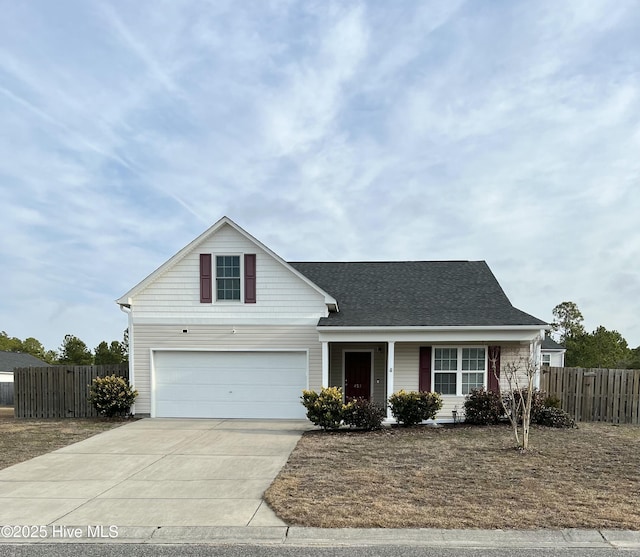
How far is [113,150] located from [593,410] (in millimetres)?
17161

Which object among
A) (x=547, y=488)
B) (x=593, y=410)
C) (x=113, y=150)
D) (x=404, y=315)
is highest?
(x=113, y=150)

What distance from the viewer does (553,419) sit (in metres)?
12.5

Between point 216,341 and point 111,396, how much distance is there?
338 cm

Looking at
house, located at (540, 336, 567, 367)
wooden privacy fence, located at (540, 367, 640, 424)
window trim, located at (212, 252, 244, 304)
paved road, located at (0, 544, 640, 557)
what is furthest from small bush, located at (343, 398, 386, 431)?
house, located at (540, 336, 567, 367)

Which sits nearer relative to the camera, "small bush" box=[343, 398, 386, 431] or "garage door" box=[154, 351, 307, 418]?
"small bush" box=[343, 398, 386, 431]

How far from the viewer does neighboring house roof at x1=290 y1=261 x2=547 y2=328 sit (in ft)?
44.5

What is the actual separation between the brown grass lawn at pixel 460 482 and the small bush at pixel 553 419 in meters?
1.25

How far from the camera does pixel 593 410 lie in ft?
48.2

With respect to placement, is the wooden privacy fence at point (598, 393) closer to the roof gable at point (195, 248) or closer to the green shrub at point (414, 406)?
the green shrub at point (414, 406)

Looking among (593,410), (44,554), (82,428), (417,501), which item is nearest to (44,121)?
(82,428)

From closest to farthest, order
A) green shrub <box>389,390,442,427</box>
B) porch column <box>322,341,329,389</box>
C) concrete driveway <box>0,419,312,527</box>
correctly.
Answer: concrete driveway <box>0,419,312,527</box>, green shrub <box>389,390,442,427</box>, porch column <box>322,341,329,389</box>

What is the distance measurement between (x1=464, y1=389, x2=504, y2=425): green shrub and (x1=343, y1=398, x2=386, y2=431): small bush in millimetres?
2775

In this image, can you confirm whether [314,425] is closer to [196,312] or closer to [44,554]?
[196,312]

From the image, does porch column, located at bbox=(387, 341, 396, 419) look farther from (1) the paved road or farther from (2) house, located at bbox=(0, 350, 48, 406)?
(2) house, located at bbox=(0, 350, 48, 406)
